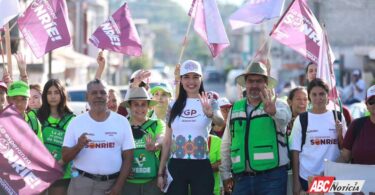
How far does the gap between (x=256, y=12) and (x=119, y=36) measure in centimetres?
175

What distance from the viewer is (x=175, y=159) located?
8.73 m

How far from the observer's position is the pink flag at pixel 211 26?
1067 cm

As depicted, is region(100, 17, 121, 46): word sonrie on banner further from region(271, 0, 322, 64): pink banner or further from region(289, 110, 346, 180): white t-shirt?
region(289, 110, 346, 180): white t-shirt

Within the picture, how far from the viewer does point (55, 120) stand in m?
9.06

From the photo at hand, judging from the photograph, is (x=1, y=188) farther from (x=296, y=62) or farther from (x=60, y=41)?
(x=296, y=62)

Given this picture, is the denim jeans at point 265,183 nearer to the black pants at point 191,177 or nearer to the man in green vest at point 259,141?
Result: the man in green vest at point 259,141

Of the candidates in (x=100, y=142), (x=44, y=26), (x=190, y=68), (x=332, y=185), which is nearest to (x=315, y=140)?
(x=332, y=185)

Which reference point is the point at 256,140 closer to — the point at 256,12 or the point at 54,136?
the point at 54,136

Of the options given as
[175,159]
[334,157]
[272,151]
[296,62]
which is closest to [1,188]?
[175,159]

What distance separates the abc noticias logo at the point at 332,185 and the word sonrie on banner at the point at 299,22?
282cm

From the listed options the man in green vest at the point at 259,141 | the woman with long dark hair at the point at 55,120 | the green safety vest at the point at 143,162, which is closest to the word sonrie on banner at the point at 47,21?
the woman with long dark hair at the point at 55,120

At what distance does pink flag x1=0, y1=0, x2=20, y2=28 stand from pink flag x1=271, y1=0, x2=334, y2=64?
2976 millimetres

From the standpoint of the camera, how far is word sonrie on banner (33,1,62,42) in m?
10.7

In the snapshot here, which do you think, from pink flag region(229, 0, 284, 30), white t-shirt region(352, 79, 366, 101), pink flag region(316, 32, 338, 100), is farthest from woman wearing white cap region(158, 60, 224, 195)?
white t-shirt region(352, 79, 366, 101)
